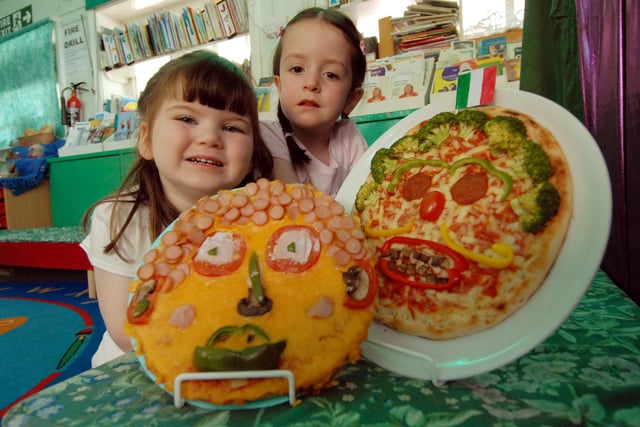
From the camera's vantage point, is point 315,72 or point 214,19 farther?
point 214,19

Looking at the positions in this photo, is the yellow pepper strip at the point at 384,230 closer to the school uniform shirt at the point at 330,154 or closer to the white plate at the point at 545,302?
the white plate at the point at 545,302

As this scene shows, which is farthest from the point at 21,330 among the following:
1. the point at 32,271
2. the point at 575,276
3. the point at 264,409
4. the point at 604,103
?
the point at 604,103

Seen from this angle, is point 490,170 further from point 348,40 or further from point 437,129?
point 348,40

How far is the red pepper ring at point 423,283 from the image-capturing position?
1.66ft

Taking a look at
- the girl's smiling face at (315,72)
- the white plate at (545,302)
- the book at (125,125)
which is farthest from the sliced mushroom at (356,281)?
the book at (125,125)

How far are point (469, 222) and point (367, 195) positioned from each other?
0.58 ft

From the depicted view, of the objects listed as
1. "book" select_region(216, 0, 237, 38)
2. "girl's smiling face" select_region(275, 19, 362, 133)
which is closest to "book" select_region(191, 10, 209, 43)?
"book" select_region(216, 0, 237, 38)

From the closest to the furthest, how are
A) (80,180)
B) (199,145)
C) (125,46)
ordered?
(199,145)
(80,180)
(125,46)

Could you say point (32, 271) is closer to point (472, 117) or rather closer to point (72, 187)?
point (72, 187)

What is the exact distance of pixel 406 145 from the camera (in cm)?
64

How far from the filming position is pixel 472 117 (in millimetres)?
584

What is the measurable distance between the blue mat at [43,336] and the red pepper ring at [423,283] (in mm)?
1277

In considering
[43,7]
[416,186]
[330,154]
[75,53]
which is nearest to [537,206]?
[416,186]

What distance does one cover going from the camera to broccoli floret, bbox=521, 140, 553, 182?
491mm
